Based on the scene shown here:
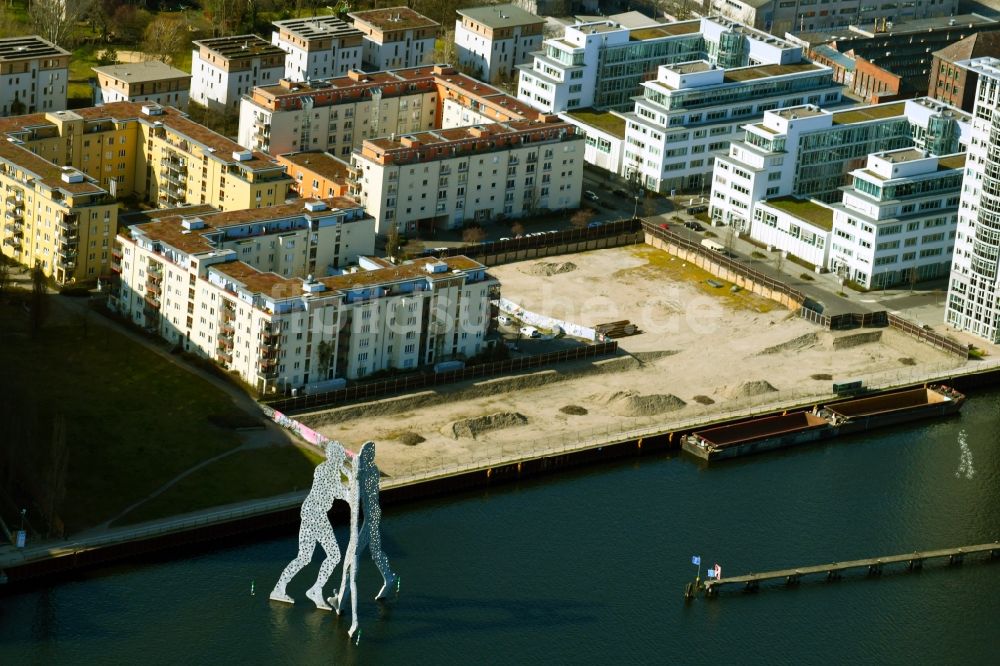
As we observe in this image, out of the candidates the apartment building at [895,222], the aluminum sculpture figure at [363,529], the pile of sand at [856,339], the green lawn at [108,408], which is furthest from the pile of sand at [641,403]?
the aluminum sculpture figure at [363,529]

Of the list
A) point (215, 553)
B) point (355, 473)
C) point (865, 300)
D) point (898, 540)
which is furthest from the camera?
point (865, 300)

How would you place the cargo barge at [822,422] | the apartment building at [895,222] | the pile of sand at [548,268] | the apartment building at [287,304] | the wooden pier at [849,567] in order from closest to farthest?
the wooden pier at [849,567] → the apartment building at [287,304] → the cargo barge at [822,422] → the pile of sand at [548,268] → the apartment building at [895,222]

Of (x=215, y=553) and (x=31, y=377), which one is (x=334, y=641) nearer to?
(x=215, y=553)

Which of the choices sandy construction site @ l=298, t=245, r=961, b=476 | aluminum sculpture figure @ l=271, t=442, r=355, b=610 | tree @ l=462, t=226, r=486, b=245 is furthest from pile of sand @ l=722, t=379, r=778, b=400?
aluminum sculpture figure @ l=271, t=442, r=355, b=610

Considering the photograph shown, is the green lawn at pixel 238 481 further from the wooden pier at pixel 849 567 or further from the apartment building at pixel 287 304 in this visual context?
the wooden pier at pixel 849 567

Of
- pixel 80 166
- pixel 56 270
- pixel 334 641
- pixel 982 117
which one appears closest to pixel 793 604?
pixel 334 641

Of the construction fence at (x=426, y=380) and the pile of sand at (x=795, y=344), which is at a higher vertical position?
the pile of sand at (x=795, y=344)

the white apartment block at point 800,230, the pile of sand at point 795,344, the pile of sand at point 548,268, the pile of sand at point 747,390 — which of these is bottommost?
the pile of sand at point 747,390
